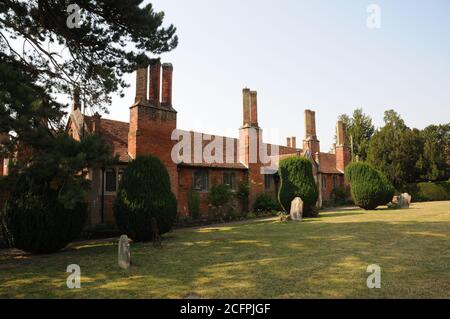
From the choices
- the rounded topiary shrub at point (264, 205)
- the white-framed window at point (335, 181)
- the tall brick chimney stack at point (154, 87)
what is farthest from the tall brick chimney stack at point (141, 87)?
the white-framed window at point (335, 181)

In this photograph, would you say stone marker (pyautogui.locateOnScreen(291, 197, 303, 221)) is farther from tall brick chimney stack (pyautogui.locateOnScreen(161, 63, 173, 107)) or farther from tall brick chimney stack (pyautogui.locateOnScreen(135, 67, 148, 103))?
tall brick chimney stack (pyautogui.locateOnScreen(135, 67, 148, 103))

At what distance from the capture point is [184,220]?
64.7 ft

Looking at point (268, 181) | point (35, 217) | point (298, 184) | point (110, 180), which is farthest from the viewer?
point (268, 181)

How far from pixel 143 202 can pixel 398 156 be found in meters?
32.5

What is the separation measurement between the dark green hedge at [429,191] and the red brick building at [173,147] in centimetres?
1041

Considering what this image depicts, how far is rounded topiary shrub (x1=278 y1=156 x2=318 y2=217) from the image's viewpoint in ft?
68.6

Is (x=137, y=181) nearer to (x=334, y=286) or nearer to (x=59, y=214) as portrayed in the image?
(x=59, y=214)

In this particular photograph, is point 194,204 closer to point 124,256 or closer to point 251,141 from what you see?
point 251,141

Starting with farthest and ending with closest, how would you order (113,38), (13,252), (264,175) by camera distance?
1. (264,175)
2. (13,252)
3. (113,38)

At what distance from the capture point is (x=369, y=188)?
2348 cm

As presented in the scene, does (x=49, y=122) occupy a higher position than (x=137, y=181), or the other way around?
(x=49, y=122)

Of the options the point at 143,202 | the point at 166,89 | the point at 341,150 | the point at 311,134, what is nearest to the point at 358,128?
the point at 341,150
